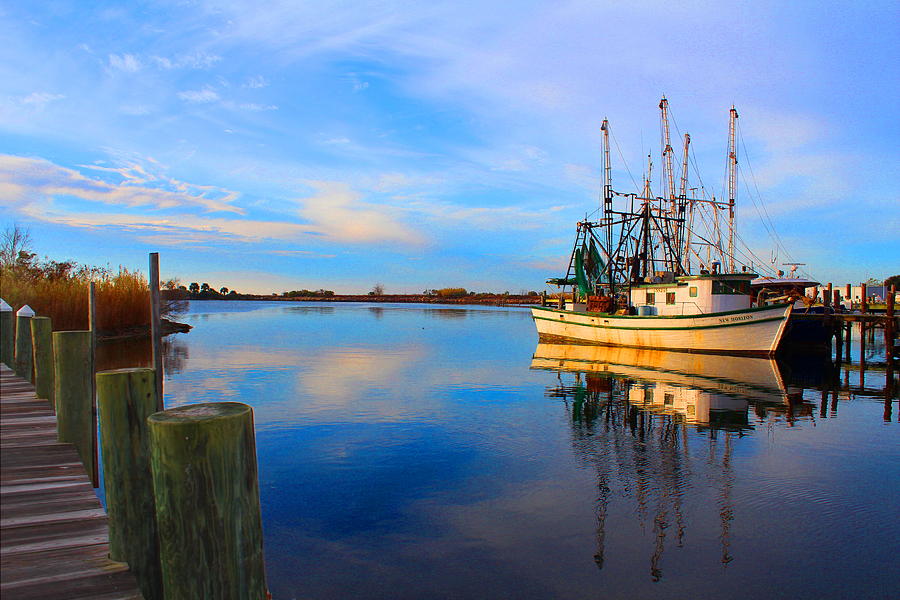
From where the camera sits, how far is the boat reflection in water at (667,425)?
28.6 feet

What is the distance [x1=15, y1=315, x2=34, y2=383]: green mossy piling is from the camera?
12.6 meters

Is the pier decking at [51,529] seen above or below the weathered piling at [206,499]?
below

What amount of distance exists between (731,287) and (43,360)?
3389 centimetres

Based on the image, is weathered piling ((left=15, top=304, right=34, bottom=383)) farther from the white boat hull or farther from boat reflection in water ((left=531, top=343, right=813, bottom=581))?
the white boat hull

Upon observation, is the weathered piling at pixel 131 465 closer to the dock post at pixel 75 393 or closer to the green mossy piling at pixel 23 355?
the dock post at pixel 75 393

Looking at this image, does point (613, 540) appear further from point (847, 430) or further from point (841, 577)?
point (847, 430)

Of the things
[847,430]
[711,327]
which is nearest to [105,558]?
[847,430]

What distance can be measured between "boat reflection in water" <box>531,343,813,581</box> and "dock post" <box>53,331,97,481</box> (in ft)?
22.5

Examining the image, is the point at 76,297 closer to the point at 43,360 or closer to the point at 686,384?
the point at 43,360

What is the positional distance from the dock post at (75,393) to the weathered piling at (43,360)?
2.43m

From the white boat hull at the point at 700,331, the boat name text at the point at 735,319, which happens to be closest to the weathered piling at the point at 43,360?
the white boat hull at the point at 700,331

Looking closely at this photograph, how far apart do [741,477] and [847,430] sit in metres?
6.66

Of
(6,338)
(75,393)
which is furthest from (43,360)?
(6,338)

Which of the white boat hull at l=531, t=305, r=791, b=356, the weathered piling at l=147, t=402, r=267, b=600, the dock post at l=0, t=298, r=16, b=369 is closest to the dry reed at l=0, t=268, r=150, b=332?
the dock post at l=0, t=298, r=16, b=369
